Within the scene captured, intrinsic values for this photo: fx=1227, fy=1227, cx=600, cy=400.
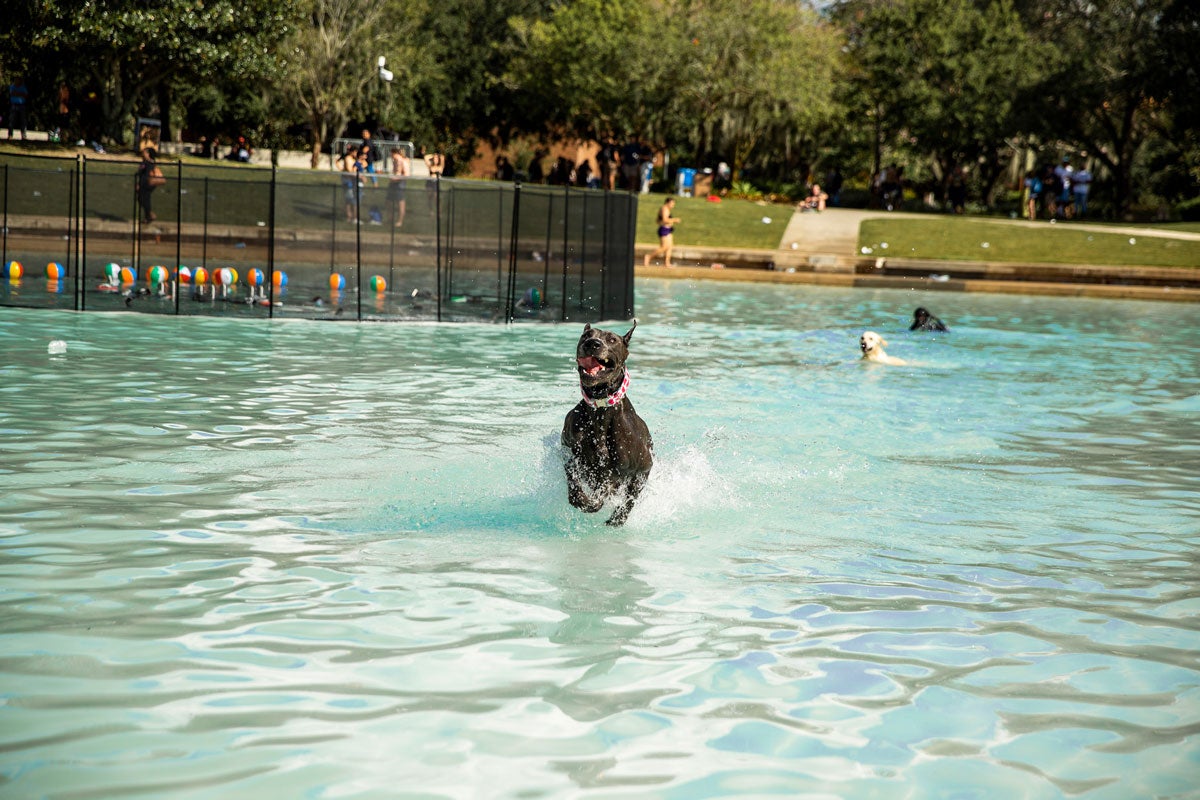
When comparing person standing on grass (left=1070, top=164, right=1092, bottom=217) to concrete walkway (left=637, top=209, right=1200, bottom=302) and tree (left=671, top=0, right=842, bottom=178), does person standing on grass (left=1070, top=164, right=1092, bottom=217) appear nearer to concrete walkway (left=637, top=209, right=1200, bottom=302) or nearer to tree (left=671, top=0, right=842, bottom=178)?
tree (left=671, top=0, right=842, bottom=178)

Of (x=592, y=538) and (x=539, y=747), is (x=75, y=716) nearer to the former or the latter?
(x=539, y=747)

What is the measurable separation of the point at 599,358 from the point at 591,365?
0.06m

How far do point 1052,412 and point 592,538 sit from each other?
7834 millimetres

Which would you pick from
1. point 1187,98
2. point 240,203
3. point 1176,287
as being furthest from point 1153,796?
point 1187,98

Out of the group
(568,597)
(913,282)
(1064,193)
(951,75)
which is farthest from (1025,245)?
(568,597)

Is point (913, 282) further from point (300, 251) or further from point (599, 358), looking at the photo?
point (599, 358)

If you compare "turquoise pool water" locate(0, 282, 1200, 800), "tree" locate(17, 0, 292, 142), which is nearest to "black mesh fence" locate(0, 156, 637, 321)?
"turquoise pool water" locate(0, 282, 1200, 800)

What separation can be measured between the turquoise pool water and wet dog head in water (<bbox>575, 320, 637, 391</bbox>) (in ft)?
3.54

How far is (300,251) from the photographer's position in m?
29.3

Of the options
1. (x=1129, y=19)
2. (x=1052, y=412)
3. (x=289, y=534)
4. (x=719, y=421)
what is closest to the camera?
(x=289, y=534)

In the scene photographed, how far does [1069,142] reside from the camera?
54.1 m

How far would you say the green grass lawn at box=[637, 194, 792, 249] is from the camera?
1410 inches

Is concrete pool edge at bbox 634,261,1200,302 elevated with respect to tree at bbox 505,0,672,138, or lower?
lower

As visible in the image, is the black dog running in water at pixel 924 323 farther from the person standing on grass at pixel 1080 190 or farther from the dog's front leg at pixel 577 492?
the person standing on grass at pixel 1080 190
